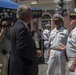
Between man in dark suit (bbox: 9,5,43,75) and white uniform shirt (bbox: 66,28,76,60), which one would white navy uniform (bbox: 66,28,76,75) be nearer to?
white uniform shirt (bbox: 66,28,76,60)

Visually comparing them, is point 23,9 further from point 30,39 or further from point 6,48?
point 6,48

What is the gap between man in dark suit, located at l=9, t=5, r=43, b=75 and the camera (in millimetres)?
4145

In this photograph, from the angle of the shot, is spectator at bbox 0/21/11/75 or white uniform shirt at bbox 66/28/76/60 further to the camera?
spectator at bbox 0/21/11/75

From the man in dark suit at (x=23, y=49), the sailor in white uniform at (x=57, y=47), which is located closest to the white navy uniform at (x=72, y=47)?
the man in dark suit at (x=23, y=49)

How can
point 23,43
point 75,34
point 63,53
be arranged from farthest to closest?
point 63,53 < point 75,34 < point 23,43

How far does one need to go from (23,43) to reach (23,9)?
0.50 meters

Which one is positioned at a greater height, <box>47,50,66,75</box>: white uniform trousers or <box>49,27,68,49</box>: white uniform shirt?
<box>49,27,68,49</box>: white uniform shirt

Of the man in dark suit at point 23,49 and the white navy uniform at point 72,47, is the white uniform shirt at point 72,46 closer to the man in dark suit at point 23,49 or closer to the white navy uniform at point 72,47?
the white navy uniform at point 72,47

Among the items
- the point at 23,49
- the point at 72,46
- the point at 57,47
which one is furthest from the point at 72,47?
the point at 57,47

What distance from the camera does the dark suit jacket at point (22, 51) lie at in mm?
4145

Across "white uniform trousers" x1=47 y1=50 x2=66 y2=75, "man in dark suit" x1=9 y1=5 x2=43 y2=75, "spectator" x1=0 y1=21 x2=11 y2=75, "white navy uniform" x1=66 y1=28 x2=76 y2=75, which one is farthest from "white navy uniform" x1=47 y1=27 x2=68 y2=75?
"man in dark suit" x1=9 y1=5 x2=43 y2=75

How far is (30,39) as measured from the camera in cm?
425

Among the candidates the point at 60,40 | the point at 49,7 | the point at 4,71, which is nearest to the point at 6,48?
the point at 4,71

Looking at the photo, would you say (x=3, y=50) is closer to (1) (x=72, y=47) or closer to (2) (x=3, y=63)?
(2) (x=3, y=63)
